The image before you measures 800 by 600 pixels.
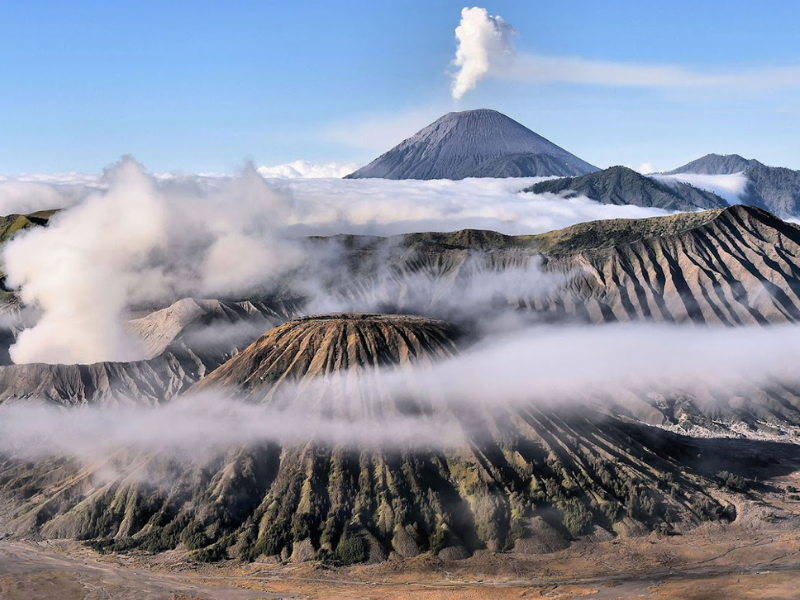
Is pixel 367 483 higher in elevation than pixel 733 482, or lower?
higher

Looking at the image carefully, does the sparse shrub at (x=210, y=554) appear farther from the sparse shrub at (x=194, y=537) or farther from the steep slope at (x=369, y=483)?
the sparse shrub at (x=194, y=537)

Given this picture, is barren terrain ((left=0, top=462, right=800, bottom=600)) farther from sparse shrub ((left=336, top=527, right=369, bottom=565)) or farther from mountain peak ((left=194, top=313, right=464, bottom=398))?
mountain peak ((left=194, top=313, right=464, bottom=398))

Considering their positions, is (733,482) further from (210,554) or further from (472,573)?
(210,554)

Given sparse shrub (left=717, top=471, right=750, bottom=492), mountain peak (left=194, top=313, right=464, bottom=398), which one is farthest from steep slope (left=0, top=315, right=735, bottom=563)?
sparse shrub (left=717, top=471, right=750, bottom=492)

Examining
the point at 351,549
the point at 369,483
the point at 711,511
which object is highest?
the point at 369,483

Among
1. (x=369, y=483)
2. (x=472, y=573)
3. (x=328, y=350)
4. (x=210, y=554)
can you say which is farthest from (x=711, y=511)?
(x=210, y=554)

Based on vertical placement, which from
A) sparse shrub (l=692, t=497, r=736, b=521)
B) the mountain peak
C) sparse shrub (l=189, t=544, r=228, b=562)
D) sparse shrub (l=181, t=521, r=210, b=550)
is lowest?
sparse shrub (l=189, t=544, r=228, b=562)

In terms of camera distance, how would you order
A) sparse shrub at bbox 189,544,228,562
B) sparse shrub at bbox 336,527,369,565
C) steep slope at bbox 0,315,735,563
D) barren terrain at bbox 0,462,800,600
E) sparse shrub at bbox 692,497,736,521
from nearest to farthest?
barren terrain at bbox 0,462,800,600, sparse shrub at bbox 336,527,369,565, sparse shrub at bbox 189,544,228,562, steep slope at bbox 0,315,735,563, sparse shrub at bbox 692,497,736,521

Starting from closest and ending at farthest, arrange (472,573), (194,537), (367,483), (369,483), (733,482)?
(472,573) → (194,537) → (367,483) → (369,483) → (733,482)

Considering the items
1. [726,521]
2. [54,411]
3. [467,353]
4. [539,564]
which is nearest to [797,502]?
[726,521]
